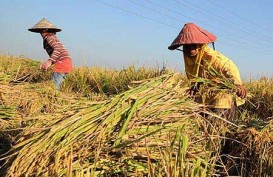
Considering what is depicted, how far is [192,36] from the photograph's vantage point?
3.44 meters

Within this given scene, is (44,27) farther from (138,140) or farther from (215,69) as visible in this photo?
(138,140)

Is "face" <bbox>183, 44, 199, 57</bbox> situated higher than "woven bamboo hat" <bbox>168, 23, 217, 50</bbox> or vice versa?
"woven bamboo hat" <bbox>168, 23, 217, 50</bbox>

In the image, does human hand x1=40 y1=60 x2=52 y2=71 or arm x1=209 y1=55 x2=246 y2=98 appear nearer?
arm x1=209 y1=55 x2=246 y2=98

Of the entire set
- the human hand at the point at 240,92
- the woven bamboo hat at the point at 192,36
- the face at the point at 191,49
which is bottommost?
the human hand at the point at 240,92

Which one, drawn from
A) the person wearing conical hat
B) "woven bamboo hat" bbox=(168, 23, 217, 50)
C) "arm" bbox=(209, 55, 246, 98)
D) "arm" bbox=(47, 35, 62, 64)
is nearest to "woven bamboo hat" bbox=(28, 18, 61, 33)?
the person wearing conical hat

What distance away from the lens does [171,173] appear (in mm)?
1881

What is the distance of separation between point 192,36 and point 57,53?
337 cm

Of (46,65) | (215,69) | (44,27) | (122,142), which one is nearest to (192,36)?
(215,69)

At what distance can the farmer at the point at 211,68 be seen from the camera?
3.16 m

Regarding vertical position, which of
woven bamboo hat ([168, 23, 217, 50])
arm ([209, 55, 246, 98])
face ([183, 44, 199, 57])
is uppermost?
woven bamboo hat ([168, 23, 217, 50])

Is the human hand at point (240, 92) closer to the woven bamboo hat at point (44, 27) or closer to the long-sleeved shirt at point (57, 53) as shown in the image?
the long-sleeved shirt at point (57, 53)

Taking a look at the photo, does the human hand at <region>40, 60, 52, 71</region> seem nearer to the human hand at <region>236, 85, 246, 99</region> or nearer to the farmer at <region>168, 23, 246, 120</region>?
the farmer at <region>168, 23, 246, 120</region>

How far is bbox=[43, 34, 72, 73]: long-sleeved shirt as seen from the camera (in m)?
6.37

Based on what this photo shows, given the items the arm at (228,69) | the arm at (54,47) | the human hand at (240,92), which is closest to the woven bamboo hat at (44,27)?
the arm at (54,47)
